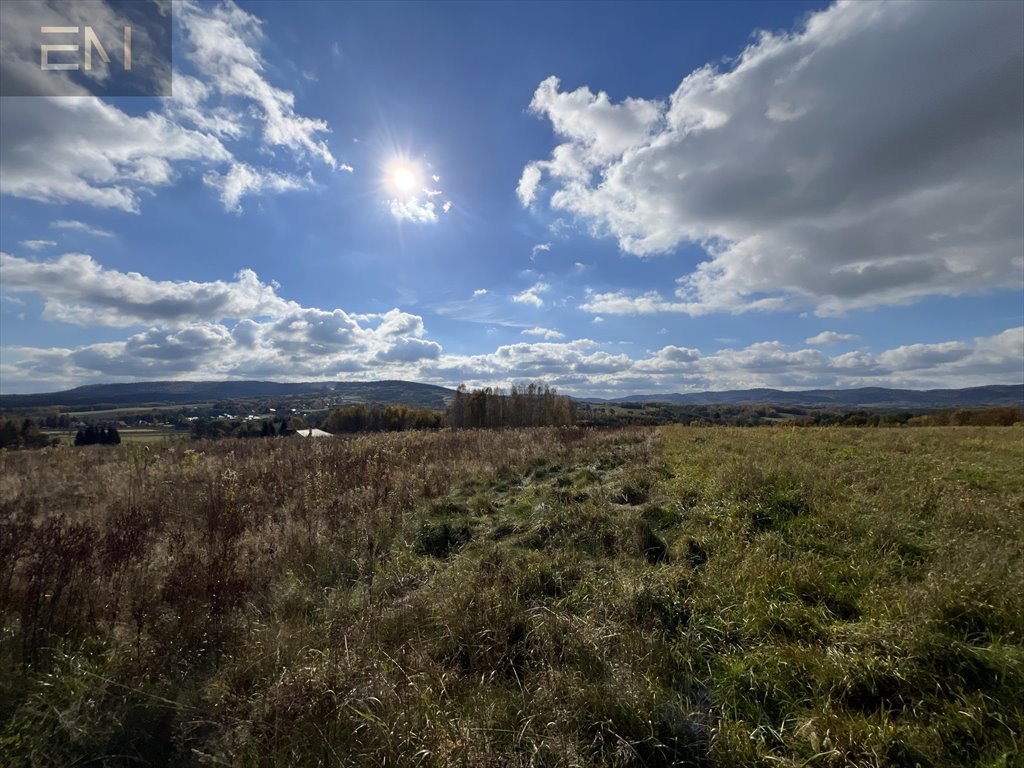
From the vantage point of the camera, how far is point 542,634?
4.14 meters

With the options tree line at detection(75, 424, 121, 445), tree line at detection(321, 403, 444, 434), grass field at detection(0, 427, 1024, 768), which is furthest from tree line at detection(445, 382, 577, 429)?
grass field at detection(0, 427, 1024, 768)

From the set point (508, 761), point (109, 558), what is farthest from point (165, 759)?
point (109, 558)

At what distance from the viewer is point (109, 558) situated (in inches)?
214

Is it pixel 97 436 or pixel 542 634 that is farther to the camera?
pixel 97 436

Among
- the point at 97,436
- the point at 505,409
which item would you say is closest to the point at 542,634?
the point at 97,436

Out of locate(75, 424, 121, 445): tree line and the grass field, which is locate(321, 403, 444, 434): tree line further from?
the grass field

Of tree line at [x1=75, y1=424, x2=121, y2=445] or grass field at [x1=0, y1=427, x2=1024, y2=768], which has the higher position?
grass field at [x1=0, y1=427, x2=1024, y2=768]

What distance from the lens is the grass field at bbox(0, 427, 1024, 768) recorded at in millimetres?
3039

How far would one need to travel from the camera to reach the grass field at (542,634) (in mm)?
3039

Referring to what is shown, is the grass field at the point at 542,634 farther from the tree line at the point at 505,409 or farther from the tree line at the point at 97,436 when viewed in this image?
the tree line at the point at 505,409

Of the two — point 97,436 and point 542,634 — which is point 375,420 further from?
point 542,634

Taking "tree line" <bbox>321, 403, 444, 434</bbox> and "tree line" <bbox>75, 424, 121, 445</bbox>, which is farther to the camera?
"tree line" <bbox>321, 403, 444, 434</bbox>

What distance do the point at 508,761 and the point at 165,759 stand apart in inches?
103

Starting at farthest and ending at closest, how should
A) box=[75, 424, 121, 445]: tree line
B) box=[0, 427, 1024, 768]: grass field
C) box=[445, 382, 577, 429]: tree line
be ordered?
box=[445, 382, 577, 429]: tree line < box=[75, 424, 121, 445]: tree line < box=[0, 427, 1024, 768]: grass field
